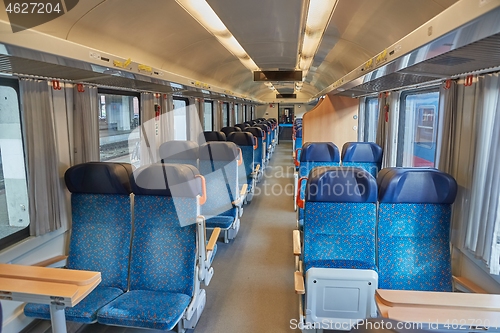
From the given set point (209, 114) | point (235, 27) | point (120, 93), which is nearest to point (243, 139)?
point (120, 93)

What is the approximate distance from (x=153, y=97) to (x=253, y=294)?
3708 mm

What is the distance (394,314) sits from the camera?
66.6 inches

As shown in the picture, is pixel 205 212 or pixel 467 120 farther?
pixel 205 212

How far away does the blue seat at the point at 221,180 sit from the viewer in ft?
15.1

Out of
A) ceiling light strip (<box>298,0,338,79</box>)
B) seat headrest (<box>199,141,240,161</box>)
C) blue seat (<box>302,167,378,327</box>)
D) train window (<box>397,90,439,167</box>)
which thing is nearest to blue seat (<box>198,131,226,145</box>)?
seat headrest (<box>199,141,240,161</box>)

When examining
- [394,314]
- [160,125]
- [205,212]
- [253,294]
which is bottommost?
[253,294]

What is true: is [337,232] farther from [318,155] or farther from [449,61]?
[318,155]

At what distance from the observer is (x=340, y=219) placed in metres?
2.64

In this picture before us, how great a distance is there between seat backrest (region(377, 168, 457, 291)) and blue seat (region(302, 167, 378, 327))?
4.5 inches

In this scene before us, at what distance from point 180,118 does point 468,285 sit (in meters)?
6.32

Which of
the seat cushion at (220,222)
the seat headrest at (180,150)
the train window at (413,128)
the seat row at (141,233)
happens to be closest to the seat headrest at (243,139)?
the seat headrest at (180,150)

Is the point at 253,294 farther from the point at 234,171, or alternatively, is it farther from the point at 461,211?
the point at 461,211

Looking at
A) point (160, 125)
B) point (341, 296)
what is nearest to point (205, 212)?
point (160, 125)

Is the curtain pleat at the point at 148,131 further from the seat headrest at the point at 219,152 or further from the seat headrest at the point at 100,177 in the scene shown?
the seat headrest at the point at 100,177
